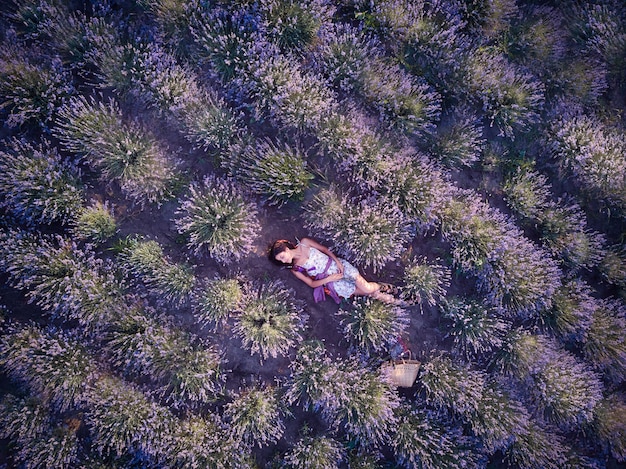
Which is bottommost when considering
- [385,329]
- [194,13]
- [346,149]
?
[385,329]

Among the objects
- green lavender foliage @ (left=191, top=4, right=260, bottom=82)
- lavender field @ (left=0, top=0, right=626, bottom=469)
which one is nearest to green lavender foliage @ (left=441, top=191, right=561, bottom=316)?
lavender field @ (left=0, top=0, right=626, bottom=469)

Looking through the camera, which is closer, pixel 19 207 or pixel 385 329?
pixel 19 207

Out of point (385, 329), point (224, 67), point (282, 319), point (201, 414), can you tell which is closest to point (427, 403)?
point (385, 329)

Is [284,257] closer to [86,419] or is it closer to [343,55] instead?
[343,55]

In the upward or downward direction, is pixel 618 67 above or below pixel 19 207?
above

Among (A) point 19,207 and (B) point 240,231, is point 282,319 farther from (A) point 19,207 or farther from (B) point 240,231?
(A) point 19,207

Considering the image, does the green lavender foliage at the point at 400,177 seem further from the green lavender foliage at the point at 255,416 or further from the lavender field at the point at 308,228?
the green lavender foliage at the point at 255,416
